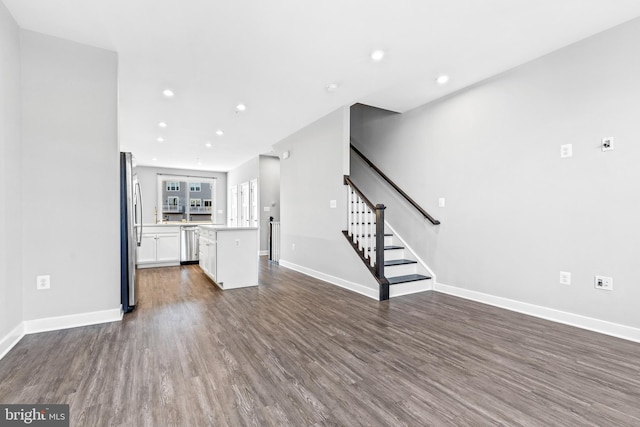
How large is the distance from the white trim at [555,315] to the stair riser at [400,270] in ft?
1.76

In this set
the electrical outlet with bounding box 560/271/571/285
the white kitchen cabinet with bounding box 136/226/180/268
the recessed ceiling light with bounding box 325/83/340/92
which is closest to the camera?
the electrical outlet with bounding box 560/271/571/285

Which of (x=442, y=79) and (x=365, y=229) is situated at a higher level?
(x=442, y=79)

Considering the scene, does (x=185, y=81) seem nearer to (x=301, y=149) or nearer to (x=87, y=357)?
(x=301, y=149)

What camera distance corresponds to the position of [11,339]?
238 cm

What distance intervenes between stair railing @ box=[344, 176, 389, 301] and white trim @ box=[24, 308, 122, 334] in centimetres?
294

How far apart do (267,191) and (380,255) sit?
4993 millimetres

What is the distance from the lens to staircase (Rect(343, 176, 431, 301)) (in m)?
3.86

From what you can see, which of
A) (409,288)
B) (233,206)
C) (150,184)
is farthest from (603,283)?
(150,184)

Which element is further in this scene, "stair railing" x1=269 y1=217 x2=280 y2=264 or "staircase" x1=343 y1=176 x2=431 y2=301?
"stair railing" x1=269 y1=217 x2=280 y2=264

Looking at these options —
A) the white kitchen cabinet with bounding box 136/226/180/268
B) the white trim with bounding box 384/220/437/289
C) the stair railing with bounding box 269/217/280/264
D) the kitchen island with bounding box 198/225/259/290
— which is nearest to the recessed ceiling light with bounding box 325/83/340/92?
the kitchen island with bounding box 198/225/259/290

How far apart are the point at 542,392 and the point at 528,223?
198 centimetres

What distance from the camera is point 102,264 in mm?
2975

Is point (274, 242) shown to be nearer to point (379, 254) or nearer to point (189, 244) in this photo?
point (189, 244)

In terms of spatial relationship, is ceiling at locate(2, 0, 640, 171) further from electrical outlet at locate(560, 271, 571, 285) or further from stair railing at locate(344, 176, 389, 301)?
electrical outlet at locate(560, 271, 571, 285)
